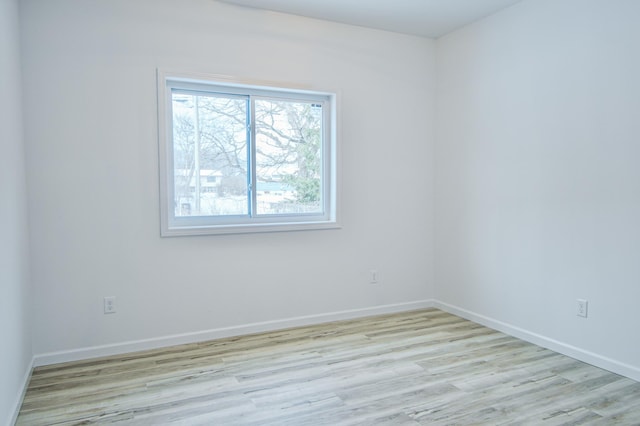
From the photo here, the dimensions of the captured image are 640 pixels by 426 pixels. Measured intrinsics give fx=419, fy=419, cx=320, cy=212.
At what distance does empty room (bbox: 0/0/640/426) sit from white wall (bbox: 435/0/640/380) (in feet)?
0.05

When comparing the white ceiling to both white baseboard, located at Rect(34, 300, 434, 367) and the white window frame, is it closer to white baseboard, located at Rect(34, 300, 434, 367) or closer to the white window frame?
the white window frame

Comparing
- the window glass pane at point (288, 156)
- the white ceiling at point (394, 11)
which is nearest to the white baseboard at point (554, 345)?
the window glass pane at point (288, 156)

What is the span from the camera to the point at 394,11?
3.45m

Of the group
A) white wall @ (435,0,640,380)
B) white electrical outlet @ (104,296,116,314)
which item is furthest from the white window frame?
white wall @ (435,0,640,380)

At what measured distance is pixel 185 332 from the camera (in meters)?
3.25

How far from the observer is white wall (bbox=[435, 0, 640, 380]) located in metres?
2.64

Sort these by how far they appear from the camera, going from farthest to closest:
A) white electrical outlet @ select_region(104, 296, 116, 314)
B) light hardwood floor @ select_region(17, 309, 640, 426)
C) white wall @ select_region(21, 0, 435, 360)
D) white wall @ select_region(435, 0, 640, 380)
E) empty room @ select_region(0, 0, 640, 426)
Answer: white electrical outlet @ select_region(104, 296, 116, 314) < white wall @ select_region(21, 0, 435, 360) < white wall @ select_region(435, 0, 640, 380) < empty room @ select_region(0, 0, 640, 426) < light hardwood floor @ select_region(17, 309, 640, 426)

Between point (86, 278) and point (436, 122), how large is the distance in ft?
11.0

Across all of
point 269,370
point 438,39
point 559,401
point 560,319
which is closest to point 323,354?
point 269,370

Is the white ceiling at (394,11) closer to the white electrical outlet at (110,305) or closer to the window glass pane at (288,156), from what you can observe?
the window glass pane at (288,156)

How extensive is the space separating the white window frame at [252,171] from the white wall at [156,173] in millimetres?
72

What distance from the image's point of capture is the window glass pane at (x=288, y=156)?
141 inches

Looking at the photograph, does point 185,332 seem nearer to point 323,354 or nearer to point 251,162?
point 323,354

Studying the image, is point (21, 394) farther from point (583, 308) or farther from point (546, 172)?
point (546, 172)
